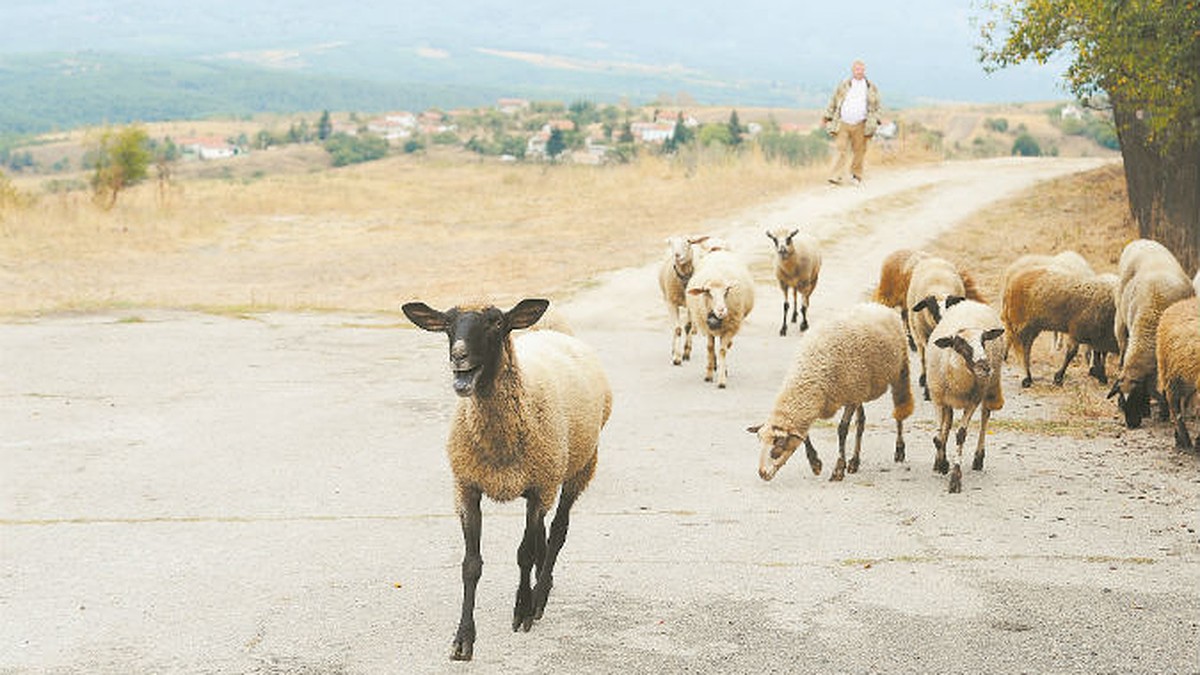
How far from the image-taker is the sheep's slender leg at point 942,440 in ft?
39.0

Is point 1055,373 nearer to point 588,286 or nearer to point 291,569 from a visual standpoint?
point 588,286

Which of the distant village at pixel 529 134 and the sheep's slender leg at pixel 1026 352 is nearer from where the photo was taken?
the sheep's slender leg at pixel 1026 352

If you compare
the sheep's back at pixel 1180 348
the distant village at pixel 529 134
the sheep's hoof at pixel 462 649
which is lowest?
the distant village at pixel 529 134

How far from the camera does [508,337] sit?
25.2 feet

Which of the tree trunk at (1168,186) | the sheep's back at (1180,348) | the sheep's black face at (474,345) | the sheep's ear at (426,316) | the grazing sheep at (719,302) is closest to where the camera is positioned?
the sheep's black face at (474,345)

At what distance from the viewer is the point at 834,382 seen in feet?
39.7

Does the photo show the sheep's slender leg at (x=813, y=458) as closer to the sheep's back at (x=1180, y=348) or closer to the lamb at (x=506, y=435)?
the sheep's back at (x=1180, y=348)

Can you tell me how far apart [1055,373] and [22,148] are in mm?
169097

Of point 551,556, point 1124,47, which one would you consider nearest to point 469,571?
point 551,556

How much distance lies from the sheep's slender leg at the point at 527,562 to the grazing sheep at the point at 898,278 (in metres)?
10.5

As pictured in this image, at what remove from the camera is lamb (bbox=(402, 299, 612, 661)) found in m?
7.26

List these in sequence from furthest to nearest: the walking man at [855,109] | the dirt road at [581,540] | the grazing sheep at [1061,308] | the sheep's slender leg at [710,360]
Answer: the walking man at [855,109] → the sheep's slender leg at [710,360] → the grazing sheep at [1061,308] → the dirt road at [581,540]

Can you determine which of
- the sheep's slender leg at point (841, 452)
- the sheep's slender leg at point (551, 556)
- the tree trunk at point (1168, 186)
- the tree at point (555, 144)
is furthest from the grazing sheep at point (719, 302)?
the tree at point (555, 144)

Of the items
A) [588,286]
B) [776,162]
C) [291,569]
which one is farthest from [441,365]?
[776,162]
